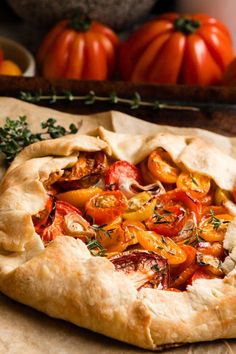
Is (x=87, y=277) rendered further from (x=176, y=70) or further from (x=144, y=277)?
(x=176, y=70)

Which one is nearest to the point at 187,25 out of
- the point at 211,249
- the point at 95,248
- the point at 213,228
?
the point at 213,228

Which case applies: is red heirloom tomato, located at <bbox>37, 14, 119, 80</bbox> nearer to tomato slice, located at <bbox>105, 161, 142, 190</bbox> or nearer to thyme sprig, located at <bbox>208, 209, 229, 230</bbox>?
tomato slice, located at <bbox>105, 161, 142, 190</bbox>

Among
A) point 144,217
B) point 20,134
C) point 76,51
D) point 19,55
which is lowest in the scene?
point 19,55

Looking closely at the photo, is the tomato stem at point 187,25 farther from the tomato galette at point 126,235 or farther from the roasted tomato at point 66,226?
the roasted tomato at point 66,226

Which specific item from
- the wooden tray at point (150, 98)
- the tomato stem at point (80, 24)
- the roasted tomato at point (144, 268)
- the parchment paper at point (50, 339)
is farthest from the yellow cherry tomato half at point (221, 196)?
the tomato stem at point (80, 24)

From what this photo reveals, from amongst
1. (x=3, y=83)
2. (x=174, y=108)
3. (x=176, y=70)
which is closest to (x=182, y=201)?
(x=174, y=108)

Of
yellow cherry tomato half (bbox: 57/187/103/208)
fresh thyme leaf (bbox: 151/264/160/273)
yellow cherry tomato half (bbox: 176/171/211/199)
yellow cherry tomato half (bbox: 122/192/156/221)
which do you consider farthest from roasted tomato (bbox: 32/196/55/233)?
yellow cherry tomato half (bbox: 176/171/211/199)

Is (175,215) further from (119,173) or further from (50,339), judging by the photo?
(50,339)
